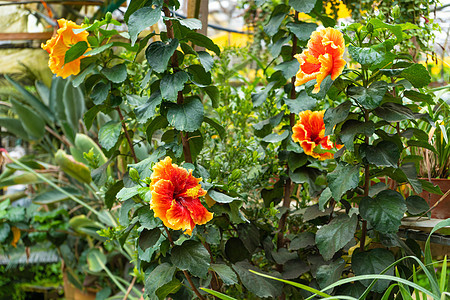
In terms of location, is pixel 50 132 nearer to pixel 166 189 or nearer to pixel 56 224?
pixel 56 224

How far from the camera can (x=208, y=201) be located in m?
0.74

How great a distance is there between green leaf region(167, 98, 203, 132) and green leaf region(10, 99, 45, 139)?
146 centimetres

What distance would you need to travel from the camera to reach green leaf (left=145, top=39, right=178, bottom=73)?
75 cm

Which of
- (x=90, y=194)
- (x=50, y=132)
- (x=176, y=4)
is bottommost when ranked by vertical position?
(x=90, y=194)

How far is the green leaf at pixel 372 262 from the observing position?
74 cm

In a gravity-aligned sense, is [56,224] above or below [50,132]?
below

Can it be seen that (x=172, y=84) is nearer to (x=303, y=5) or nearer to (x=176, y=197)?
(x=176, y=197)

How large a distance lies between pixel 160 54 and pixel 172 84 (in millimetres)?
58

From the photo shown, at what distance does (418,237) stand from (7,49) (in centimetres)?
273

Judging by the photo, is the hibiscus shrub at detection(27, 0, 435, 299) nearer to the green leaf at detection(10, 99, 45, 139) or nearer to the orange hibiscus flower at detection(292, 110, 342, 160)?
the orange hibiscus flower at detection(292, 110, 342, 160)

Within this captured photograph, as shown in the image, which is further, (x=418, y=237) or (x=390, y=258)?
(x=418, y=237)

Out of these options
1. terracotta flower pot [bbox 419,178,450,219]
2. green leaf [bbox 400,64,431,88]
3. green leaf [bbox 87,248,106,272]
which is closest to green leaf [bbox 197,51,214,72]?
green leaf [bbox 400,64,431,88]

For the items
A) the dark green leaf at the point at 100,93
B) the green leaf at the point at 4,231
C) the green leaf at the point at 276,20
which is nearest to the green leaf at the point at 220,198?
the dark green leaf at the point at 100,93

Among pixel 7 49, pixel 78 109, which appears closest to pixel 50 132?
pixel 78 109
